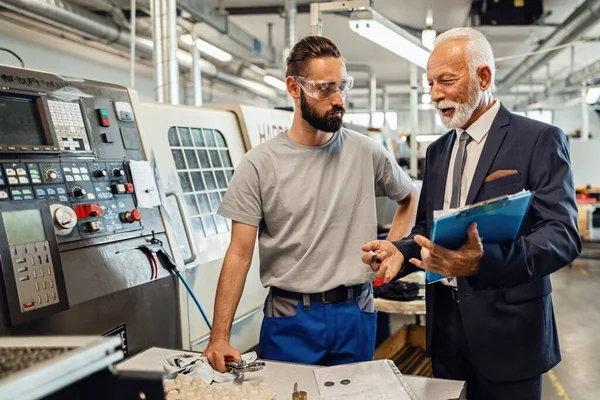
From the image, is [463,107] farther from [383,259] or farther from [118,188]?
[118,188]

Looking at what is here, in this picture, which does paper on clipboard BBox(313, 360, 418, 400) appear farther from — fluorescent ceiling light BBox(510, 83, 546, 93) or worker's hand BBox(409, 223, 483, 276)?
fluorescent ceiling light BBox(510, 83, 546, 93)

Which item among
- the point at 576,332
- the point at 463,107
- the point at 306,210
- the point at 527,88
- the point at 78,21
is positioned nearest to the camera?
the point at 463,107

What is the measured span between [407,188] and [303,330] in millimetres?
583

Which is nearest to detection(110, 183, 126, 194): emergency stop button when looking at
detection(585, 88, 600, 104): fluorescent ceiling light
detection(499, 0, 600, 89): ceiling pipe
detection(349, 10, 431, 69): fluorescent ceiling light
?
detection(349, 10, 431, 69): fluorescent ceiling light

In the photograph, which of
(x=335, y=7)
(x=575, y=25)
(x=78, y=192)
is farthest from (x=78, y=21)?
(x=575, y=25)

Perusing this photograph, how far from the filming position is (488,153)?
1.31 meters

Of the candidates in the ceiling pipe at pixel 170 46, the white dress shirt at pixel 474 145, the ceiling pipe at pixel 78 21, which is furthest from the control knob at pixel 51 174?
the ceiling pipe at pixel 78 21

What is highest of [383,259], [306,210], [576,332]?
→ [306,210]

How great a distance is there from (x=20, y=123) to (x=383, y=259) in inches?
38.9

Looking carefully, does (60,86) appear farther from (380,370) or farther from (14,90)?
(380,370)

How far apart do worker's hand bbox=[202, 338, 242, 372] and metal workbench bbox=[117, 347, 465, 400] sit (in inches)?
2.5

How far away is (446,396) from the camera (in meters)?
1.06

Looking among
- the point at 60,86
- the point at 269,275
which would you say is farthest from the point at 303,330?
the point at 60,86

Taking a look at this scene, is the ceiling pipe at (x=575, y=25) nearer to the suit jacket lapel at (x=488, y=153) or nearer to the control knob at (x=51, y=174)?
the suit jacket lapel at (x=488, y=153)
